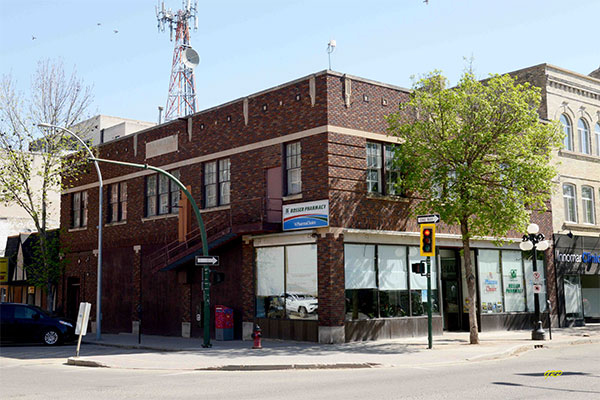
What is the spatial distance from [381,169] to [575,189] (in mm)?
12081

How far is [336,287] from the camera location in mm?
21031

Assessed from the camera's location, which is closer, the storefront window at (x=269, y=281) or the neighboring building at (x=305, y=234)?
the neighboring building at (x=305, y=234)

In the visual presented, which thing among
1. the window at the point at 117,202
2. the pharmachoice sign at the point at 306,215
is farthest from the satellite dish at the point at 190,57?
the pharmachoice sign at the point at 306,215

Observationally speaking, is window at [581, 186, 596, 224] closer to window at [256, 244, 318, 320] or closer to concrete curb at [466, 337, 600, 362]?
concrete curb at [466, 337, 600, 362]

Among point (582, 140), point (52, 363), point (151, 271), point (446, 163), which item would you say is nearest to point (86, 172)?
point (151, 271)

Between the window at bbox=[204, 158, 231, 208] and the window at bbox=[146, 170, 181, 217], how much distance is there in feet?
5.87

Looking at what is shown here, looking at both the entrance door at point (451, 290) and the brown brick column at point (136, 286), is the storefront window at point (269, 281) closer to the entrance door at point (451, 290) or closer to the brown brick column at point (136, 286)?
the entrance door at point (451, 290)

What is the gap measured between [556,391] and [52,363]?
13.2 meters

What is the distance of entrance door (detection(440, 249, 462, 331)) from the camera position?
25359 mm

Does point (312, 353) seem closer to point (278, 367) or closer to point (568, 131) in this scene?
point (278, 367)

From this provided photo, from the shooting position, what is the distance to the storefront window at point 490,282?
2578 centimetres

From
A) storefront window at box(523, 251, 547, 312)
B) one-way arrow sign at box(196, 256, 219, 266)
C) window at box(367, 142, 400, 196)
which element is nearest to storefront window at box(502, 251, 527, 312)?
storefront window at box(523, 251, 547, 312)

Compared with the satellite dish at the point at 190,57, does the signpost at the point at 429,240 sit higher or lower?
lower

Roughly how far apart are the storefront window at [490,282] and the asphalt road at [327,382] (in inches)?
324
